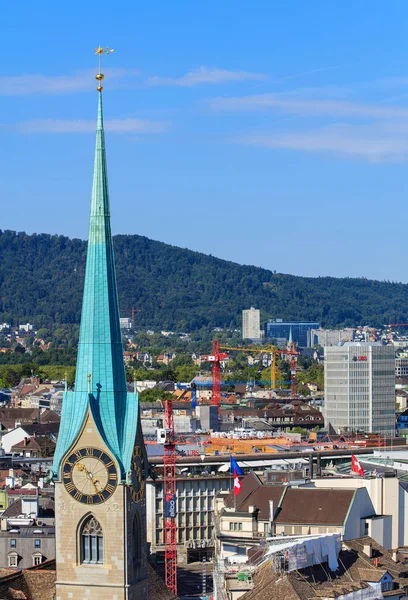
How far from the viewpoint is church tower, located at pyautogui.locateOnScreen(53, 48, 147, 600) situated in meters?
49.9

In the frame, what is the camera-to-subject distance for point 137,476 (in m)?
50.5

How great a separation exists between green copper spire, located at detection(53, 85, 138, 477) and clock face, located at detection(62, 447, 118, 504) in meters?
0.34

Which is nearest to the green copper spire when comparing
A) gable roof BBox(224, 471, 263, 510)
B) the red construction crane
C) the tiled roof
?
the tiled roof

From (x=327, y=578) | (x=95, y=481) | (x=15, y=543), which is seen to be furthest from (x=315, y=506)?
(x=95, y=481)

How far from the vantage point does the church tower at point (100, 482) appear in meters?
49.9

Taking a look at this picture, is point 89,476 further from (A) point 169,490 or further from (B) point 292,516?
(A) point 169,490

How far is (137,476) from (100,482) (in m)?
1.25

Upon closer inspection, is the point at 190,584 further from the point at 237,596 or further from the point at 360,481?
the point at 237,596

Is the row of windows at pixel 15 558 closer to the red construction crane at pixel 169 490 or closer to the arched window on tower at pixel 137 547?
the red construction crane at pixel 169 490

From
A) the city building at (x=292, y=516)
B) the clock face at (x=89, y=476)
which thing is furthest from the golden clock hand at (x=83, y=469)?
the city building at (x=292, y=516)

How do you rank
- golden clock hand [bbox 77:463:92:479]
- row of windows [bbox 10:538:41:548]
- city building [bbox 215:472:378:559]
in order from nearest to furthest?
golden clock hand [bbox 77:463:92:479], row of windows [bbox 10:538:41:548], city building [bbox 215:472:378:559]

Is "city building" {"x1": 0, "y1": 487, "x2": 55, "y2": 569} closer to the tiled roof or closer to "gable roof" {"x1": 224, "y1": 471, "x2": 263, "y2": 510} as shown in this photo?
"gable roof" {"x1": 224, "y1": 471, "x2": 263, "y2": 510}

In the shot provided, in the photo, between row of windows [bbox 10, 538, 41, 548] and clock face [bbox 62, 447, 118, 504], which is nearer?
clock face [bbox 62, 447, 118, 504]

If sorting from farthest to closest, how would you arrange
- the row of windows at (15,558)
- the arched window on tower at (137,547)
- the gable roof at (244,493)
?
the gable roof at (244,493) → the row of windows at (15,558) → the arched window on tower at (137,547)
